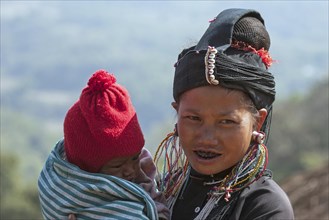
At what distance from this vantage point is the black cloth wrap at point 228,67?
8.19ft

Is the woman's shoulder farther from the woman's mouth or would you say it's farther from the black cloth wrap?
the black cloth wrap

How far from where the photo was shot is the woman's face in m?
2.50

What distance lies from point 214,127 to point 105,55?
119 metres

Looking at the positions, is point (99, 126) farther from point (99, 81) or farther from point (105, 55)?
point (105, 55)

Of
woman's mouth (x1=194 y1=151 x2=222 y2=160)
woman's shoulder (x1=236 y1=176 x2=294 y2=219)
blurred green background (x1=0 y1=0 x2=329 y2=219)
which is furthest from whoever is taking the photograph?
blurred green background (x1=0 y1=0 x2=329 y2=219)

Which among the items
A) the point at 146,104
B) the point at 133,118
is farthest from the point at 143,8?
the point at 133,118

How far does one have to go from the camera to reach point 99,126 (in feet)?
8.88

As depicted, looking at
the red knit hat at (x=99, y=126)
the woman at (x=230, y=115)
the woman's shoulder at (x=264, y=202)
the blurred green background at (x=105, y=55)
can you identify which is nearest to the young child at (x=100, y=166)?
the red knit hat at (x=99, y=126)

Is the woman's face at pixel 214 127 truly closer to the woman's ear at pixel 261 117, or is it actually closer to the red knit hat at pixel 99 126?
the woman's ear at pixel 261 117

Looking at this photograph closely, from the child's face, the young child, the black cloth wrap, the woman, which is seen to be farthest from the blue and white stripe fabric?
the black cloth wrap

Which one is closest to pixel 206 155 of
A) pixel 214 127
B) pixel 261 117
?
pixel 214 127

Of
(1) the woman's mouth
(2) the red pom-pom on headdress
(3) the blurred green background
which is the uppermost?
(2) the red pom-pom on headdress

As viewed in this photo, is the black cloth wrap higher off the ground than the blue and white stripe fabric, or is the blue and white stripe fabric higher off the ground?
the black cloth wrap

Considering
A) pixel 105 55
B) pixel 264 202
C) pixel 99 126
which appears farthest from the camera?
pixel 105 55
